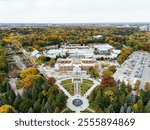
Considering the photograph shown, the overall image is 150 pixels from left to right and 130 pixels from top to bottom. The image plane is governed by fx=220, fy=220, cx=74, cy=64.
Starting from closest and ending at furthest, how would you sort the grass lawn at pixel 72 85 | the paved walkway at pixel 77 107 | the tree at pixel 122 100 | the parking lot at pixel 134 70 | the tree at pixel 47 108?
the tree at pixel 47 108 < the tree at pixel 122 100 < the paved walkway at pixel 77 107 < the grass lawn at pixel 72 85 < the parking lot at pixel 134 70

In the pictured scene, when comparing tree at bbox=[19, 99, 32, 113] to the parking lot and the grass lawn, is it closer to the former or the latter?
the grass lawn

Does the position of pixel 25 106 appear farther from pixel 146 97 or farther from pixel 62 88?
pixel 146 97

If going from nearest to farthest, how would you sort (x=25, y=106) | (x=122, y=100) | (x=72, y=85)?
(x=25, y=106) < (x=122, y=100) < (x=72, y=85)

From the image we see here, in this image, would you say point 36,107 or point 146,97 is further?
point 146,97

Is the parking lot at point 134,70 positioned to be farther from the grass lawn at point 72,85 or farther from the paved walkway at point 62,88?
the paved walkway at point 62,88

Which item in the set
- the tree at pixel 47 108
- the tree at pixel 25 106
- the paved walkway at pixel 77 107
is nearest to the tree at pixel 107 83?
the paved walkway at pixel 77 107

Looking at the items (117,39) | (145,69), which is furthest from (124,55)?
(117,39)

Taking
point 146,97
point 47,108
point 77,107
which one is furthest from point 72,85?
point 146,97

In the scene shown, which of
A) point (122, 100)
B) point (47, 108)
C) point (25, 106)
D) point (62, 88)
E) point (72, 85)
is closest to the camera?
point (47, 108)

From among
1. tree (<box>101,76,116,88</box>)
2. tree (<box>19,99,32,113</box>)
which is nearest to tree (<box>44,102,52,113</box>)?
tree (<box>19,99,32,113</box>)
